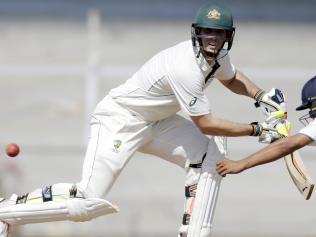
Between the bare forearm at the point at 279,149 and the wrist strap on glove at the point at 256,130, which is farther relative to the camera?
the wrist strap on glove at the point at 256,130

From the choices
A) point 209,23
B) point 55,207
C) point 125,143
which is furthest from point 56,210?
point 209,23

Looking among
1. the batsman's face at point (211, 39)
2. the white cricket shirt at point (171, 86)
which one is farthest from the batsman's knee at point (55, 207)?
the batsman's face at point (211, 39)

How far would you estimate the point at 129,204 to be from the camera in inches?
292

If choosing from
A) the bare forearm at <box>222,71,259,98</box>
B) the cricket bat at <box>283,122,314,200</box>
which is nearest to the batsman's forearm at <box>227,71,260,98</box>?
the bare forearm at <box>222,71,259,98</box>

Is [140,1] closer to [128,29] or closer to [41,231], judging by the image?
[128,29]

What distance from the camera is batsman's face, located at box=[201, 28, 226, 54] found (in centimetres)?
441

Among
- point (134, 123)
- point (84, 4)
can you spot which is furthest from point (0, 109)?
point (134, 123)

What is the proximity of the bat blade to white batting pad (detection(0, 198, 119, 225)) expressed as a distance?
2.93 feet

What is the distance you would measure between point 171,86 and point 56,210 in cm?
79

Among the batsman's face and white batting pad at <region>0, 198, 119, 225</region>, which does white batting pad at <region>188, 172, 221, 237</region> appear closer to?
white batting pad at <region>0, 198, 119, 225</region>

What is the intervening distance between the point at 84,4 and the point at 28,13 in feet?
1.56

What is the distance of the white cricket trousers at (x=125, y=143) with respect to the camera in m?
4.52

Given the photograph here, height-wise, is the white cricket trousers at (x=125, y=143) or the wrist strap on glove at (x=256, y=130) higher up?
the wrist strap on glove at (x=256, y=130)

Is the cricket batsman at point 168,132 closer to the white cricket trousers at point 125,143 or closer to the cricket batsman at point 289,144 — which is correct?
the white cricket trousers at point 125,143
